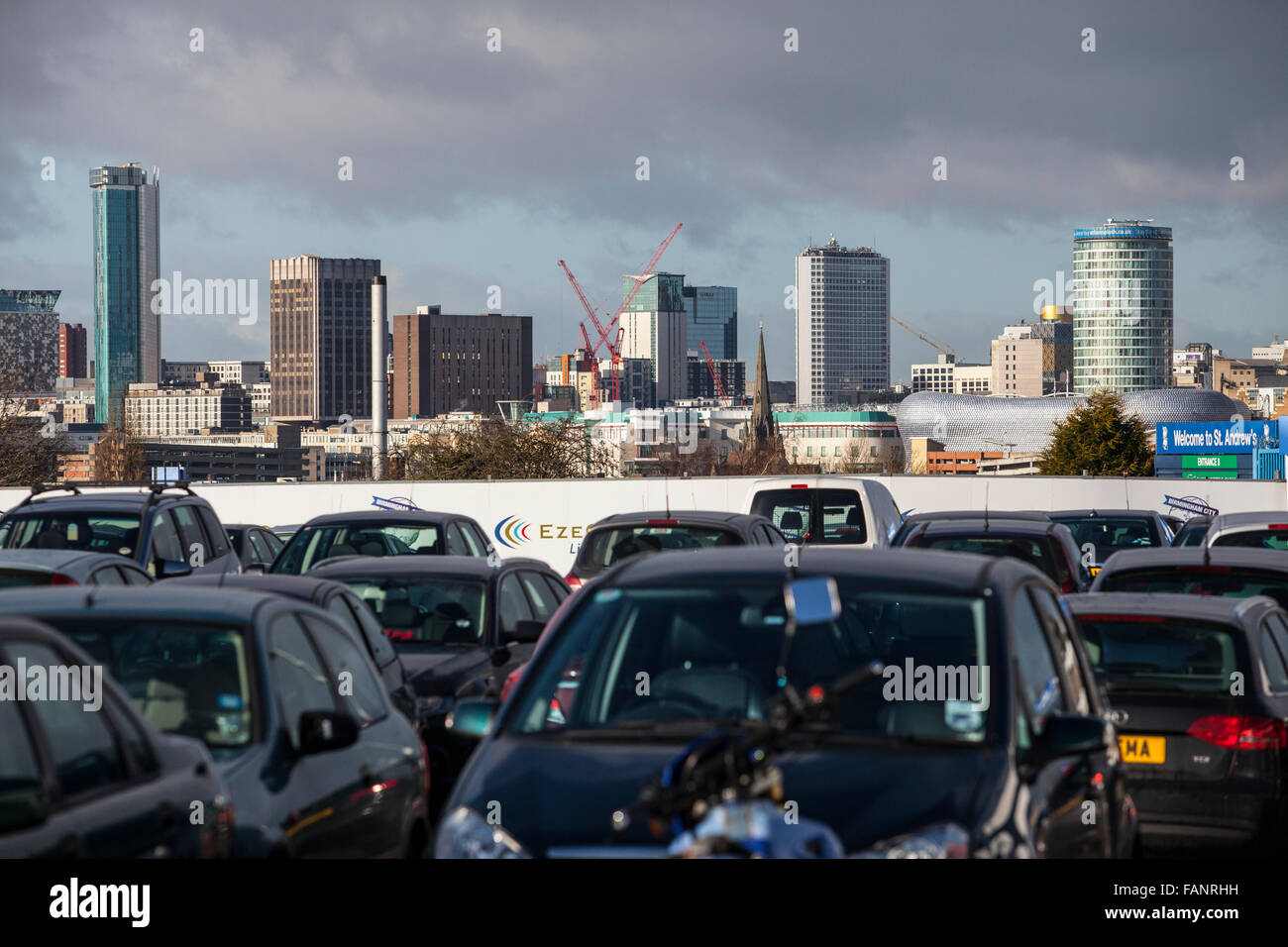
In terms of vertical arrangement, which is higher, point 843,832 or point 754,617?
point 754,617

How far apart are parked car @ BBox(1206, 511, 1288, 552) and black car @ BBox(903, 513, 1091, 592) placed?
153cm

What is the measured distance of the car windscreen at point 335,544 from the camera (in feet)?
52.9

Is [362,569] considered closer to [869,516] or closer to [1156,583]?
[1156,583]

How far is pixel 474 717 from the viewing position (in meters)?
6.02

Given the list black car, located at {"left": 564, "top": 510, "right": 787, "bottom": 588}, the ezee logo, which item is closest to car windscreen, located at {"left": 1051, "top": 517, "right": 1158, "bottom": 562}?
black car, located at {"left": 564, "top": 510, "right": 787, "bottom": 588}

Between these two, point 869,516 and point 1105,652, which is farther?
point 869,516

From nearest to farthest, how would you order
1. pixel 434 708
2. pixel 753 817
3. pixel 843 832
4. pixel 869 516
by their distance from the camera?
1. pixel 753 817
2. pixel 843 832
3. pixel 434 708
4. pixel 869 516

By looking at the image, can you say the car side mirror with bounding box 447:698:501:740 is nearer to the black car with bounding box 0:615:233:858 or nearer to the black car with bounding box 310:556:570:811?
the black car with bounding box 0:615:233:858

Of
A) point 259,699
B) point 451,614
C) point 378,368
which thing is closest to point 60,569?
point 451,614

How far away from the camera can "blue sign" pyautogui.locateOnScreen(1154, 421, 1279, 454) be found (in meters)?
83.8
